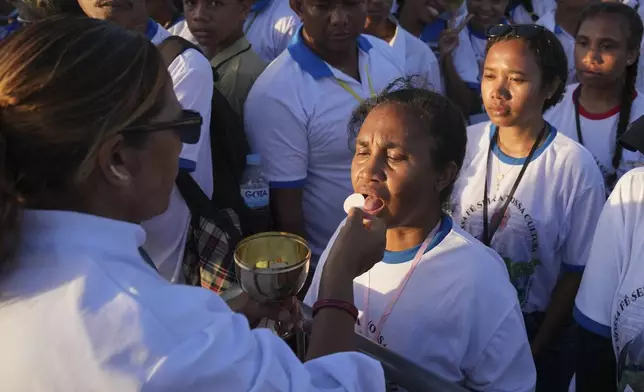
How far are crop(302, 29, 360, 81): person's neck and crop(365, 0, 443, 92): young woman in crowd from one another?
84 cm

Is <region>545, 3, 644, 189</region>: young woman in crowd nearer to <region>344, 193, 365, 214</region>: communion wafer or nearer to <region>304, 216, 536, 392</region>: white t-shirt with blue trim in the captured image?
<region>304, 216, 536, 392</region>: white t-shirt with blue trim

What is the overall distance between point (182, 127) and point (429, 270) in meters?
0.88

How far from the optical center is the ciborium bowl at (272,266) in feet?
5.18

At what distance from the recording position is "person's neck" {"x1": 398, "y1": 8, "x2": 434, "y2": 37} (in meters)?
4.85

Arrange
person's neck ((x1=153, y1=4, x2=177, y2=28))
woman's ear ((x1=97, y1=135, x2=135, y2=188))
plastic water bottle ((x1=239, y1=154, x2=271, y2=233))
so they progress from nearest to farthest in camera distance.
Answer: woman's ear ((x1=97, y1=135, x2=135, y2=188))
plastic water bottle ((x1=239, y1=154, x2=271, y2=233))
person's neck ((x1=153, y1=4, x2=177, y2=28))

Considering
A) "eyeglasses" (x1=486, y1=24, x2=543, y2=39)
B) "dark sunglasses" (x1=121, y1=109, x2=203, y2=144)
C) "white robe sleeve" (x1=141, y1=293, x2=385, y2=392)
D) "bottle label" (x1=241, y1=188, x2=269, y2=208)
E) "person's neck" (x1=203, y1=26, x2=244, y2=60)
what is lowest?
"bottle label" (x1=241, y1=188, x2=269, y2=208)

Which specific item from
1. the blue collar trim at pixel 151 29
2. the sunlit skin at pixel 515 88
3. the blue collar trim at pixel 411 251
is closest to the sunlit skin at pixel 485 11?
the sunlit skin at pixel 515 88

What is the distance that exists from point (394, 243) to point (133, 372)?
3.60ft

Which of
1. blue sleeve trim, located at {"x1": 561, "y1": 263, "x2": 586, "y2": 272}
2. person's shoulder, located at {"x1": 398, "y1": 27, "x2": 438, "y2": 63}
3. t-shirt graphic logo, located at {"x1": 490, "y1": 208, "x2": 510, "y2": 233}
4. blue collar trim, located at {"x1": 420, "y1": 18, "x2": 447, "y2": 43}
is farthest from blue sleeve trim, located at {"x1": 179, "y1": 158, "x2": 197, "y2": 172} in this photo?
blue collar trim, located at {"x1": 420, "y1": 18, "x2": 447, "y2": 43}

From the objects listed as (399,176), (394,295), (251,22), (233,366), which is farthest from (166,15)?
(233,366)

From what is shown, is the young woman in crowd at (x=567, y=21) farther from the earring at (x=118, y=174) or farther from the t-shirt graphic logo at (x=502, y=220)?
the earring at (x=118, y=174)

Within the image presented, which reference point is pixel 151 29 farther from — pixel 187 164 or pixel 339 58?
pixel 187 164

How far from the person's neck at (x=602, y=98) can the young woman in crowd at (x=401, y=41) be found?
3.33 ft

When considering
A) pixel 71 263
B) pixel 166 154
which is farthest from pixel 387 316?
pixel 71 263
